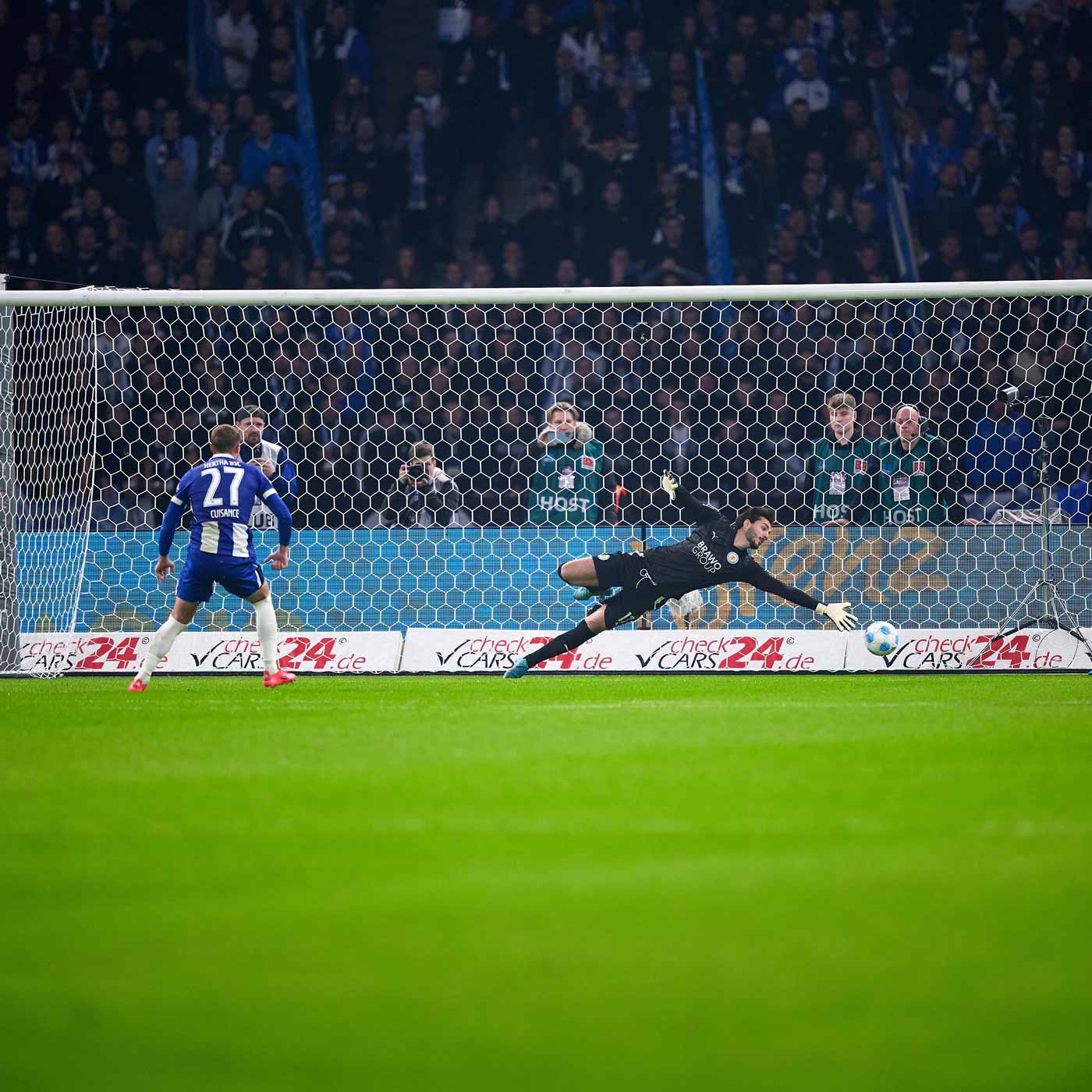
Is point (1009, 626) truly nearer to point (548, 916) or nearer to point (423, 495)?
point (423, 495)

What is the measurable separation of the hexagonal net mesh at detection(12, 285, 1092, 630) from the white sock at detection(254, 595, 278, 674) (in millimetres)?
1692

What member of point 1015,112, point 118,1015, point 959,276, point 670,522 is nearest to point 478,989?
A: point 118,1015

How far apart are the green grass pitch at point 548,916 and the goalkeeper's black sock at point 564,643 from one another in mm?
4000

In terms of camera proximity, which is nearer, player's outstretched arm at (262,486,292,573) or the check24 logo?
player's outstretched arm at (262,486,292,573)

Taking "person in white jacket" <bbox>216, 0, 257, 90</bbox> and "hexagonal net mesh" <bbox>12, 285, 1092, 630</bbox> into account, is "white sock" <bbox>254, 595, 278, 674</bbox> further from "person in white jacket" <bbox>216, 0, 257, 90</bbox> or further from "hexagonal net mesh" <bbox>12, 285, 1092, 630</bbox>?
"person in white jacket" <bbox>216, 0, 257, 90</bbox>

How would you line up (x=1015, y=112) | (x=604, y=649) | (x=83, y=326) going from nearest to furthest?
(x=604, y=649) → (x=83, y=326) → (x=1015, y=112)

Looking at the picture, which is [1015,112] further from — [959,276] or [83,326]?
[83,326]

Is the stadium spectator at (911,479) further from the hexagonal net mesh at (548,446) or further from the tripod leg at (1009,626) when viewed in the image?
the tripod leg at (1009,626)

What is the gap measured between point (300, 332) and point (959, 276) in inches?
283

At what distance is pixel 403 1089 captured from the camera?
2.03 m

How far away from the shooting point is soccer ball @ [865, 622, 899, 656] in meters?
10.3

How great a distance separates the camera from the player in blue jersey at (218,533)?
9.30 m

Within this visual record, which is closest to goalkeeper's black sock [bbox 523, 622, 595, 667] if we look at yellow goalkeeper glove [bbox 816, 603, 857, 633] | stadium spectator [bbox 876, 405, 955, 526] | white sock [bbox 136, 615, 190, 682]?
yellow goalkeeper glove [bbox 816, 603, 857, 633]

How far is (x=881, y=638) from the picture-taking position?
33.7ft
